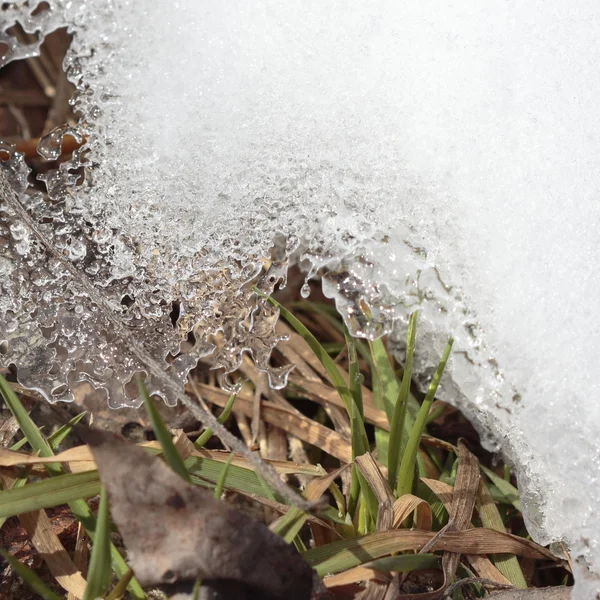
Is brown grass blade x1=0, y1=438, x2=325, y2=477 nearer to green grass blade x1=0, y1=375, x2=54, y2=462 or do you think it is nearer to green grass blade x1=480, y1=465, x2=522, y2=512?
green grass blade x1=0, y1=375, x2=54, y2=462

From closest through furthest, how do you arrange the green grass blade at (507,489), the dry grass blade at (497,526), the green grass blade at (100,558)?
the green grass blade at (100,558) < the dry grass blade at (497,526) < the green grass blade at (507,489)

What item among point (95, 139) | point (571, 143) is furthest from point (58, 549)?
point (571, 143)

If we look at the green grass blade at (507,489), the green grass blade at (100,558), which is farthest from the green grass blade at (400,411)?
the green grass blade at (100,558)

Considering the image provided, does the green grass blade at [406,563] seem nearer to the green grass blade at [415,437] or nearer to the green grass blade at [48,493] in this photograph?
the green grass blade at [415,437]

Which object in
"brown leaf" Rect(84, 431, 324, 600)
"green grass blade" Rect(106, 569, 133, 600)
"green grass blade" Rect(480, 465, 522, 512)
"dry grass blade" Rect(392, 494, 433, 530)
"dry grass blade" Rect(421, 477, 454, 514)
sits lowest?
"green grass blade" Rect(480, 465, 522, 512)

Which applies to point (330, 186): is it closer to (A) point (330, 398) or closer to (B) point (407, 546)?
(A) point (330, 398)

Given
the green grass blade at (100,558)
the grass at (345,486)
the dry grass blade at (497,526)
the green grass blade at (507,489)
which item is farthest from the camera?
the green grass blade at (507,489)

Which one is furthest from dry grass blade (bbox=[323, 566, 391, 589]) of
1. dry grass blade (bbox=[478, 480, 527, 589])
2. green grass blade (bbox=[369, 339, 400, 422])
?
green grass blade (bbox=[369, 339, 400, 422])

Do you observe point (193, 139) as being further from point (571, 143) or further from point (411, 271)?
point (571, 143)
